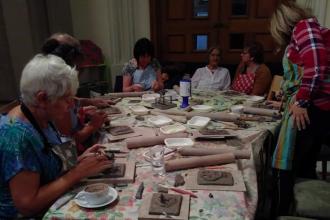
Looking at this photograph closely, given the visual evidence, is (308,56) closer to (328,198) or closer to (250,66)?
(328,198)

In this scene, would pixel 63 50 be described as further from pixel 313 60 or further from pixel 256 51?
pixel 256 51

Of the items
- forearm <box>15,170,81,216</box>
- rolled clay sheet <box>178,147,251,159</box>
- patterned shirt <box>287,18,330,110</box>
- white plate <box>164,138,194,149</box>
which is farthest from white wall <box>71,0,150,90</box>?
forearm <box>15,170,81,216</box>

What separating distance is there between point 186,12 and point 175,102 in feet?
7.20

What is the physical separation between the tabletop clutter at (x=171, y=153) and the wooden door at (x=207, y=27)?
2002 millimetres

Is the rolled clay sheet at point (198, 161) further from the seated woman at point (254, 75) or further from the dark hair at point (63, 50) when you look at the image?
the seated woman at point (254, 75)

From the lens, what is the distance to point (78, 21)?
174 inches

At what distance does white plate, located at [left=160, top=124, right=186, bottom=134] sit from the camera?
182cm

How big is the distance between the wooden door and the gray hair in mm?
3270

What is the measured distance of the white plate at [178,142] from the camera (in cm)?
160

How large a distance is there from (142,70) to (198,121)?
4.52 ft

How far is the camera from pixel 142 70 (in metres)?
3.19

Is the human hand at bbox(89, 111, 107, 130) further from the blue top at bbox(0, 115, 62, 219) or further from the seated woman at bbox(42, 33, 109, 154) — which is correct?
the blue top at bbox(0, 115, 62, 219)

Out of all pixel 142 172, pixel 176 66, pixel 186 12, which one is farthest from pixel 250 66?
pixel 142 172

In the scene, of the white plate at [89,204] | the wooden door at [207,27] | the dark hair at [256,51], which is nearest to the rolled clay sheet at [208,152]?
the white plate at [89,204]
